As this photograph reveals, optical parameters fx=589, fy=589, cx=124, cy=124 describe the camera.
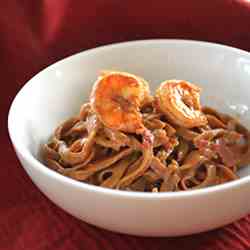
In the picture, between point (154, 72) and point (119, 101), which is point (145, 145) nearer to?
point (119, 101)

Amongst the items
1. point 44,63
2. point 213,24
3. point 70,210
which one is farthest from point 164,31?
point 70,210

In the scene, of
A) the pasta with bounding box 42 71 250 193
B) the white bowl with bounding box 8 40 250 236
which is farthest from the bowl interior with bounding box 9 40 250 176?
the pasta with bounding box 42 71 250 193

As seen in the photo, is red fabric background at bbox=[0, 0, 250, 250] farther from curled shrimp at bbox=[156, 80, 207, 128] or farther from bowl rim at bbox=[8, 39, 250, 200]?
curled shrimp at bbox=[156, 80, 207, 128]

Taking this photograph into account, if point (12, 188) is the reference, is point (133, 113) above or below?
above

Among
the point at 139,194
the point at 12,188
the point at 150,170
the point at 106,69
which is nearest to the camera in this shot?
the point at 139,194

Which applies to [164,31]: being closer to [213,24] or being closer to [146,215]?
[213,24]

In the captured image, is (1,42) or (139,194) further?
(1,42)
